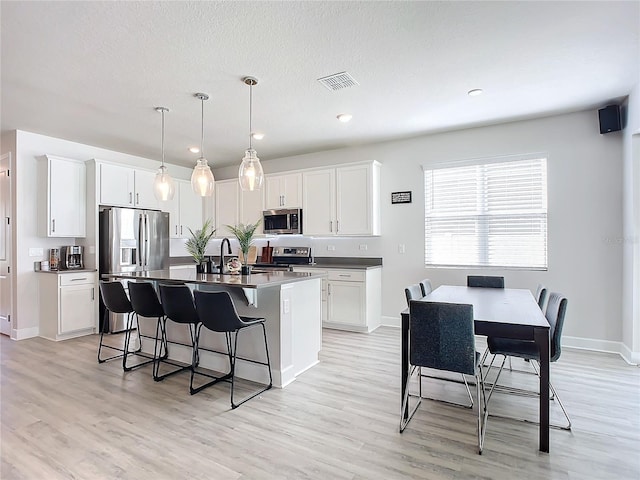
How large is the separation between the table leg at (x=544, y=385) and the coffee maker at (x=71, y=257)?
18.0 feet

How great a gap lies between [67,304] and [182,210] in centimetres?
236

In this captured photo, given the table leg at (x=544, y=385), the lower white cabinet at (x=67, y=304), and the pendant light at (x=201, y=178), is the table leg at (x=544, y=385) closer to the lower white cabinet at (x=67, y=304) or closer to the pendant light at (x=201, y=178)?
the pendant light at (x=201, y=178)

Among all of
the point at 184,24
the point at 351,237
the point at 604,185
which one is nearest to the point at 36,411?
the point at 184,24

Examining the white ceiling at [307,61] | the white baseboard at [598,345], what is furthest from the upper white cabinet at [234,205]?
the white baseboard at [598,345]

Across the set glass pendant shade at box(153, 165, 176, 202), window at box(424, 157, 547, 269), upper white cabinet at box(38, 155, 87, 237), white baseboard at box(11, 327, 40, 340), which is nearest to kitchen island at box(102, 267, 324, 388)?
glass pendant shade at box(153, 165, 176, 202)

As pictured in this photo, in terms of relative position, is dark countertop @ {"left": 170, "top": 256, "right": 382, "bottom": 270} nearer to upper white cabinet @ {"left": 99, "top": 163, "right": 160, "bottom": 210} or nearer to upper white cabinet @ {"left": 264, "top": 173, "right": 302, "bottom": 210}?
upper white cabinet @ {"left": 264, "top": 173, "right": 302, "bottom": 210}

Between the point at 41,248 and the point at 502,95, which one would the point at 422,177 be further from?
the point at 41,248

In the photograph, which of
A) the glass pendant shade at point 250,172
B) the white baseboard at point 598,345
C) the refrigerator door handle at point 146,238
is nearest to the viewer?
the glass pendant shade at point 250,172

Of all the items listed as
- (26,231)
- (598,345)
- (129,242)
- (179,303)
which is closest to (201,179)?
(179,303)

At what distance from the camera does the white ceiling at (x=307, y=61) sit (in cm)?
219

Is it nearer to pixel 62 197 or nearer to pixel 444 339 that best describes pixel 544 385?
pixel 444 339

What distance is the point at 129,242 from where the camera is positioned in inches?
200

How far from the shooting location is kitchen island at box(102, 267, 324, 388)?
2.98 metres

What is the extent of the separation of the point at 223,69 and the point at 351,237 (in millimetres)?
3140
